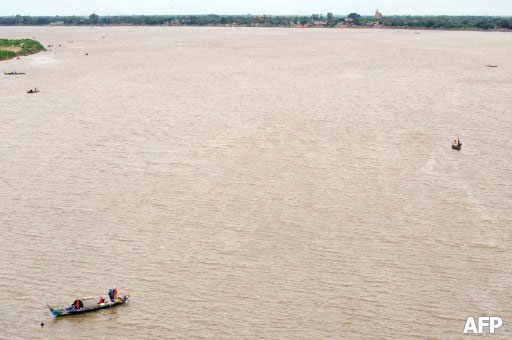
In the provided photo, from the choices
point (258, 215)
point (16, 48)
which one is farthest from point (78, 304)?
point (16, 48)

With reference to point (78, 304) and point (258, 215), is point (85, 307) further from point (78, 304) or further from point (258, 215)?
point (258, 215)

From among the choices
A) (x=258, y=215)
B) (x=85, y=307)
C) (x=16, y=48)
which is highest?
(x=16, y=48)

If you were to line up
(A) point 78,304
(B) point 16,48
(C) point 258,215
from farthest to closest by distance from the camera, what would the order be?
(B) point 16,48
(C) point 258,215
(A) point 78,304

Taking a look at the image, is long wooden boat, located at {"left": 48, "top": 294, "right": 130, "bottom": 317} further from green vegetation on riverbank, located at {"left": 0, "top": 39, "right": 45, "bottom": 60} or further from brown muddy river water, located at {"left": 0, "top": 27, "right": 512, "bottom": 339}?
green vegetation on riverbank, located at {"left": 0, "top": 39, "right": 45, "bottom": 60}

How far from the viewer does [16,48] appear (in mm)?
82312

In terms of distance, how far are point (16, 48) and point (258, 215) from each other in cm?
7380

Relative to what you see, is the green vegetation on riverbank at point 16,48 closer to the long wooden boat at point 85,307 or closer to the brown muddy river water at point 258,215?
the brown muddy river water at point 258,215

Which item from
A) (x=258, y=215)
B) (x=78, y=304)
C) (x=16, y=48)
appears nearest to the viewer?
(x=78, y=304)

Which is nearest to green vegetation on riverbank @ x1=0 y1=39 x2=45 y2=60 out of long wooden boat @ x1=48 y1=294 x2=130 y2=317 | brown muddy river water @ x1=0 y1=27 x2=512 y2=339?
brown muddy river water @ x1=0 y1=27 x2=512 y2=339

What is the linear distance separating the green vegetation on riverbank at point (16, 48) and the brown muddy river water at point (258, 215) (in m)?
38.0

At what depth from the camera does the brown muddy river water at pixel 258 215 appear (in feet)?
48.9

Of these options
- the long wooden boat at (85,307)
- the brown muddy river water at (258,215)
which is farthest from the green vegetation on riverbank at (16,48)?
the long wooden boat at (85,307)

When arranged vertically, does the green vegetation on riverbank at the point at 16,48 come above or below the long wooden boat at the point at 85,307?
above

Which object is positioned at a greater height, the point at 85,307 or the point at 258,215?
the point at 258,215
